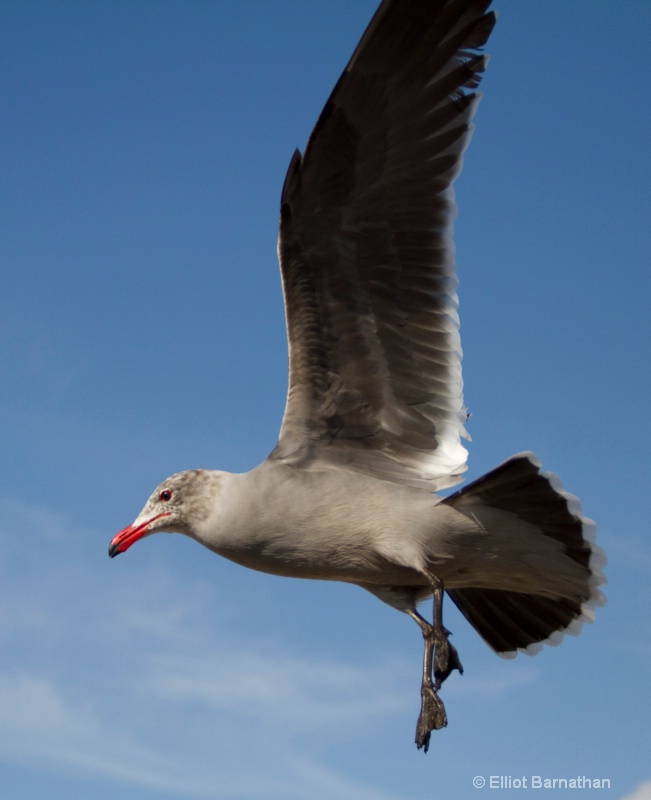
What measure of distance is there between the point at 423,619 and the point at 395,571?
375mm

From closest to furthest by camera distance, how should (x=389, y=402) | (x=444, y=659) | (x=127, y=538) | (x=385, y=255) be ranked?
(x=444, y=659), (x=385, y=255), (x=389, y=402), (x=127, y=538)

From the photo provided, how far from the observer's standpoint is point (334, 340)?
6.47m

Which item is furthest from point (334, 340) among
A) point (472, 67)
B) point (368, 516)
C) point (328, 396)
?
point (472, 67)

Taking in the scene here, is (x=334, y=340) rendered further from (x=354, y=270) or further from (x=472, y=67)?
(x=472, y=67)

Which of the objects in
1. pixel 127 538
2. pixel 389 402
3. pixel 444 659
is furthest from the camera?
pixel 127 538

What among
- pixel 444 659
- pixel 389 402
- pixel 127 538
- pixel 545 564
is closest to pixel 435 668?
pixel 444 659

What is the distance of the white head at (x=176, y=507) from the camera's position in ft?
21.5

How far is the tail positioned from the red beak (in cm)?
188

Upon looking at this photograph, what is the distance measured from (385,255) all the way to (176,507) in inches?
75.8

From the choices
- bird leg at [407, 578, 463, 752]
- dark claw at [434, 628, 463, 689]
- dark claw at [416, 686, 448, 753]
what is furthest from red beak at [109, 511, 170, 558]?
dark claw at [416, 686, 448, 753]

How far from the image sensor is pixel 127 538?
6820mm

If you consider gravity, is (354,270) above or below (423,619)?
above

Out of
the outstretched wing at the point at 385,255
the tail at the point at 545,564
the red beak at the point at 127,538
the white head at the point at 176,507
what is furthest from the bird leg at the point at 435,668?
the red beak at the point at 127,538

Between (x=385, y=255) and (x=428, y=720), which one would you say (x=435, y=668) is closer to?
(x=428, y=720)
